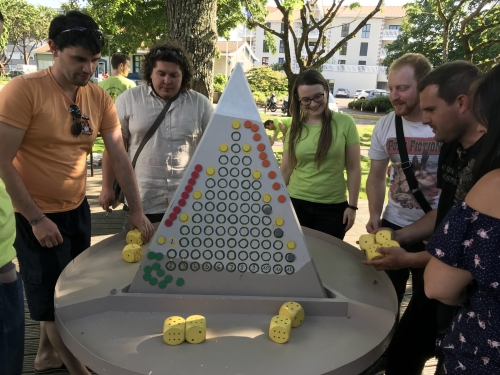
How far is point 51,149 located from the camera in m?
1.78

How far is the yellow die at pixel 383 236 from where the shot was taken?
1.78 metres

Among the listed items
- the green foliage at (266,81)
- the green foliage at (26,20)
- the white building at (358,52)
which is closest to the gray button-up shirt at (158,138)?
the green foliage at (266,81)

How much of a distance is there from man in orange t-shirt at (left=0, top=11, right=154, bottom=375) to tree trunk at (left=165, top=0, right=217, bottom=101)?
83.1 inches

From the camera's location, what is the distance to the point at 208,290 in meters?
1.51

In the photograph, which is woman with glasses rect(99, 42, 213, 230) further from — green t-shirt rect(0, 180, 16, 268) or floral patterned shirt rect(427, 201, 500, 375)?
floral patterned shirt rect(427, 201, 500, 375)

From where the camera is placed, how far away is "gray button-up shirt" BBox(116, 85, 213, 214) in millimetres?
2498

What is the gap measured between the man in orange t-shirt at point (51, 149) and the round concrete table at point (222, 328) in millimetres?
214

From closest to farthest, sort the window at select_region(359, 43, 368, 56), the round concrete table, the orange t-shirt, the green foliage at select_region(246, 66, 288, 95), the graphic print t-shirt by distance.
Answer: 1. the round concrete table
2. the orange t-shirt
3. the graphic print t-shirt
4. the green foliage at select_region(246, 66, 288, 95)
5. the window at select_region(359, 43, 368, 56)

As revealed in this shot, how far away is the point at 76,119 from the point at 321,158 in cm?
139

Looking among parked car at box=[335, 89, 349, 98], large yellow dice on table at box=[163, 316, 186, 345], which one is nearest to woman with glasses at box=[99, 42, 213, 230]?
large yellow dice on table at box=[163, 316, 186, 345]

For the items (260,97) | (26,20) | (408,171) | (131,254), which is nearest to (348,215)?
(408,171)

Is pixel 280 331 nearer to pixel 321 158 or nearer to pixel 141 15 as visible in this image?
pixel 321 158

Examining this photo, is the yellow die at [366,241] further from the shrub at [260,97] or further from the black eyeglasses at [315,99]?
the shrub at [260,97]

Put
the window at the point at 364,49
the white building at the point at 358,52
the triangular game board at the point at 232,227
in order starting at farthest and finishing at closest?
the window at the point at 364,49 < the white building at the point at 358,52 < the triangular game board at the point at 232,227
